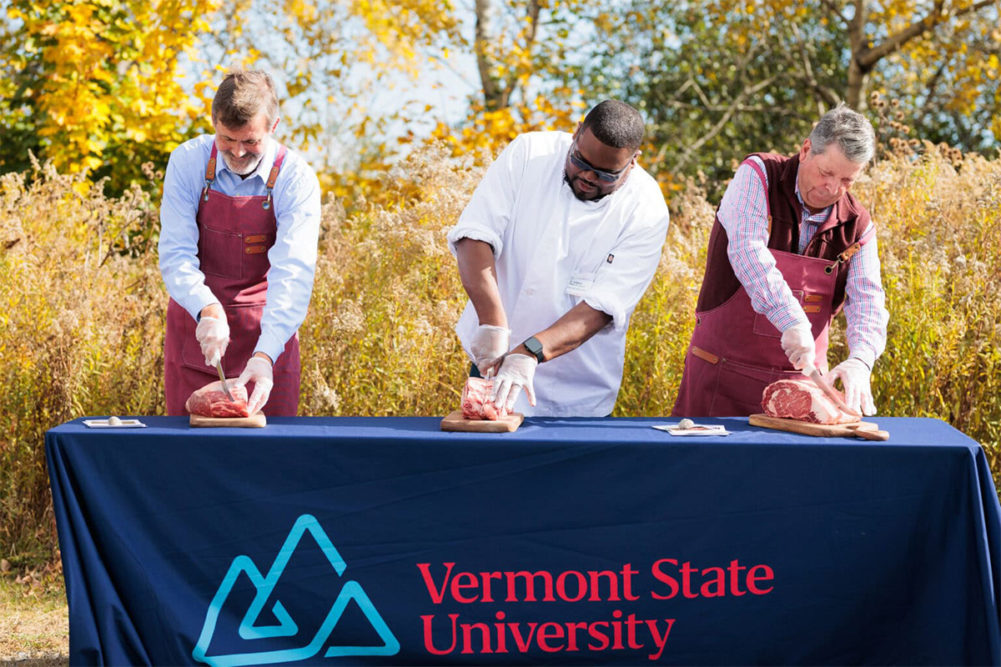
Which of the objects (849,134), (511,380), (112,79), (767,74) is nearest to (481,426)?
(511,380)

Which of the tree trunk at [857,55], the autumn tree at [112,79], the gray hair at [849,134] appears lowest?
the gray hair at [849,134]

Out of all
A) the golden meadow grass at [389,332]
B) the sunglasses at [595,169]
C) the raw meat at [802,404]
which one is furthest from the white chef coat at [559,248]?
the golden meadow grass at [389,332]

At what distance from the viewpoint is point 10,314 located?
444 cm

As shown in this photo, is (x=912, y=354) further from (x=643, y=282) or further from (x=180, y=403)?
(x=180, y=403)

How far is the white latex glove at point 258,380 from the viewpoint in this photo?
2.96 meters

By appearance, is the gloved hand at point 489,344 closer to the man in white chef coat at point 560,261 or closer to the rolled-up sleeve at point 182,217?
the man in white chef coat at point 560,261

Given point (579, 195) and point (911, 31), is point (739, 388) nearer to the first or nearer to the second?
point (579, 195)

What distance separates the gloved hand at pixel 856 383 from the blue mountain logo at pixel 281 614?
1.50 metres

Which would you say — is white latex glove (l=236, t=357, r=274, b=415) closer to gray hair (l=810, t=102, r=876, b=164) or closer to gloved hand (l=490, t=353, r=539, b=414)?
gloved hand (l=490, t=353, r=539, b=414)

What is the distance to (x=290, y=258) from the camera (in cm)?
320

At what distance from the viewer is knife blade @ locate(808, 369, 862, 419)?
3.00 m

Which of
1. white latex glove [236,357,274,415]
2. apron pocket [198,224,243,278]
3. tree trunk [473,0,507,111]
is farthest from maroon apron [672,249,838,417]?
tree trunk [473,0,507,111]

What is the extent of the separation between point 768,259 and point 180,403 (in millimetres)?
1920

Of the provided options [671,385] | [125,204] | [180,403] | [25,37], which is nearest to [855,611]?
[671,385]
